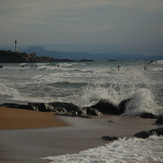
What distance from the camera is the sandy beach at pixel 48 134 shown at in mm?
5076

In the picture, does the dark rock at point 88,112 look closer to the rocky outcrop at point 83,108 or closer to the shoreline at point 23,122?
the rocky outcrop at point 83,108

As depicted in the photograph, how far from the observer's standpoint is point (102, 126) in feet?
26.8

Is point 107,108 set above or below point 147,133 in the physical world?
below

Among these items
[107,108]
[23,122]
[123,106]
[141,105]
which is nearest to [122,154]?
[23,122]

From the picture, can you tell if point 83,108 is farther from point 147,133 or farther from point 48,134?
point 147,133

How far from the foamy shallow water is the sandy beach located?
0.79 ft

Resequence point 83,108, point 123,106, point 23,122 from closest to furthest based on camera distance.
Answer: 1. point 23,122
2. point 83,108
3. point 123,106

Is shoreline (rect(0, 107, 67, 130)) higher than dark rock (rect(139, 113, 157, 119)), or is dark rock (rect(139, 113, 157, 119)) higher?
shoreline (rect(0, 107, 67, 130))

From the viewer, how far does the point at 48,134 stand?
21.7 ft

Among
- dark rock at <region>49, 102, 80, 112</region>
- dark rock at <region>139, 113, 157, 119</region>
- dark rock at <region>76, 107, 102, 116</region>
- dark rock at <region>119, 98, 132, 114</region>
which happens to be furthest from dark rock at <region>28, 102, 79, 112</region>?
dark rock at <region>139, 113, 157, 119</region>

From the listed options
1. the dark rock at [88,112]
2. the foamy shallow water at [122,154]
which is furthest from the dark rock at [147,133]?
the dark rock at [88,112]

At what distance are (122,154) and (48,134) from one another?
1.95 meters

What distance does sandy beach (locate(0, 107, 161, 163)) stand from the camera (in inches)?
200

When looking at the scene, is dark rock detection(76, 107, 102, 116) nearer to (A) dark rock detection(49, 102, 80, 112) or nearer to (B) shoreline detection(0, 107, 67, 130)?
(A) dark rock detection(49, 102, 80, 112)
